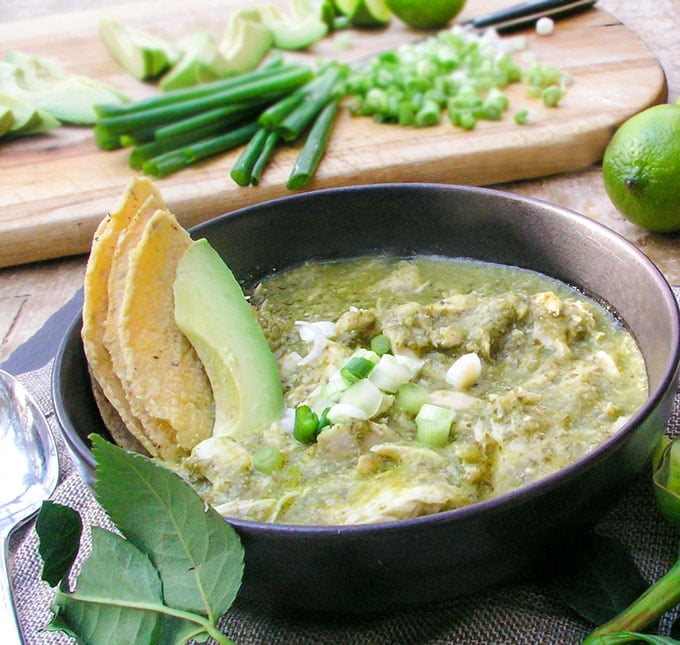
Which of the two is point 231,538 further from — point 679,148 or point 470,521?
point 679,148

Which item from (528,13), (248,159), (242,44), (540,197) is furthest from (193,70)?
(540,197)

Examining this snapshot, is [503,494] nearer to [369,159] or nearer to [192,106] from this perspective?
[369,159]

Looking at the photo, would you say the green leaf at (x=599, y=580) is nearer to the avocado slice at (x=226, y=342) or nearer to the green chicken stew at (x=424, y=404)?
the green chicken stew at (x=424, y=404)

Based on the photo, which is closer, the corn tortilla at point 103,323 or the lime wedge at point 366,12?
the corn tortilla at point 103,323

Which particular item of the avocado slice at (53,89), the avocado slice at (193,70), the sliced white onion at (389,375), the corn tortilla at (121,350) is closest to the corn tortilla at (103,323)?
the corn tortilla at (121,350)

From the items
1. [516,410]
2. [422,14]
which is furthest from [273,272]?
[422,14]

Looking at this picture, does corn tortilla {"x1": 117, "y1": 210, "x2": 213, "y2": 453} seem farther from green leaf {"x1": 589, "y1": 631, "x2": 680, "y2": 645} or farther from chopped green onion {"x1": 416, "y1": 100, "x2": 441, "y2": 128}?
chopped green onion {"x1": 416, "y1": 100, "x2": 441, "y2": 128}
